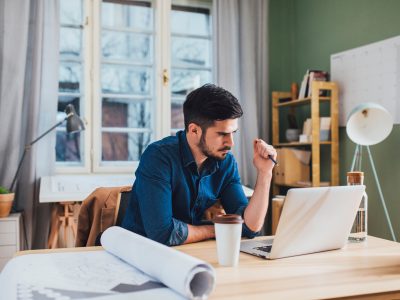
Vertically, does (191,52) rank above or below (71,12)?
below

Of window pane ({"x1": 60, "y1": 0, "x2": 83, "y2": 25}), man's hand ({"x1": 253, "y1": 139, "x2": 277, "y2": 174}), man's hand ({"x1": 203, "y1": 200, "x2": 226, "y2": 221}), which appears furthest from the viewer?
window pane ({"x1": 60, "y1": 0, "x2": 83, "y2": 25})

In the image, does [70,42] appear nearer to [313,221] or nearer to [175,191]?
[175,191]

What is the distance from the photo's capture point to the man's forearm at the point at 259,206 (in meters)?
1.58

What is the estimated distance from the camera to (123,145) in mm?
4000

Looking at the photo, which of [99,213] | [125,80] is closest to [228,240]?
A: [99,213]

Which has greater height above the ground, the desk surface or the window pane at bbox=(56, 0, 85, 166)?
the window pane at bbox=(56, 0, 85, 166)

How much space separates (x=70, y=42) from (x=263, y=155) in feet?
9.01

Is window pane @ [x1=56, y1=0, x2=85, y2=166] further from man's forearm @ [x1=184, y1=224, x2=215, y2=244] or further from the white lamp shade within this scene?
man's forearm @ [x1=184, y1=224, x2=215, y2=244]

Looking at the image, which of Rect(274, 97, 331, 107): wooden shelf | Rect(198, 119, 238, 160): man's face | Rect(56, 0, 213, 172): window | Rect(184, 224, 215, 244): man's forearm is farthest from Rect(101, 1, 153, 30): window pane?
Rect(184, 224, 215, 244): man's forearm

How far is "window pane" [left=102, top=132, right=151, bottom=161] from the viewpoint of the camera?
396 centimetres

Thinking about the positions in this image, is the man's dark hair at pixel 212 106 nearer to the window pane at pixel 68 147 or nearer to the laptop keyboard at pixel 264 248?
the laptop keyboard at pixel 264 248

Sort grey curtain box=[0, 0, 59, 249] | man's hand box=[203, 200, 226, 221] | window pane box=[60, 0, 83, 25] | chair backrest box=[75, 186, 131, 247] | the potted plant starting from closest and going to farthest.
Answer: chair backrest box=[75, 186, 131, 247]
man's hand box=[203, 200, 226, 221]
the potted plant
grey curtain box=[0, 0, 59, 249]
window pane box=[60, 0, 83, 25]

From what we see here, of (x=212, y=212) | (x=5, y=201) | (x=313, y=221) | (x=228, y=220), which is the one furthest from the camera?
(x=5, y=201)

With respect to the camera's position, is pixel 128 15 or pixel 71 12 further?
pixel 128 15
